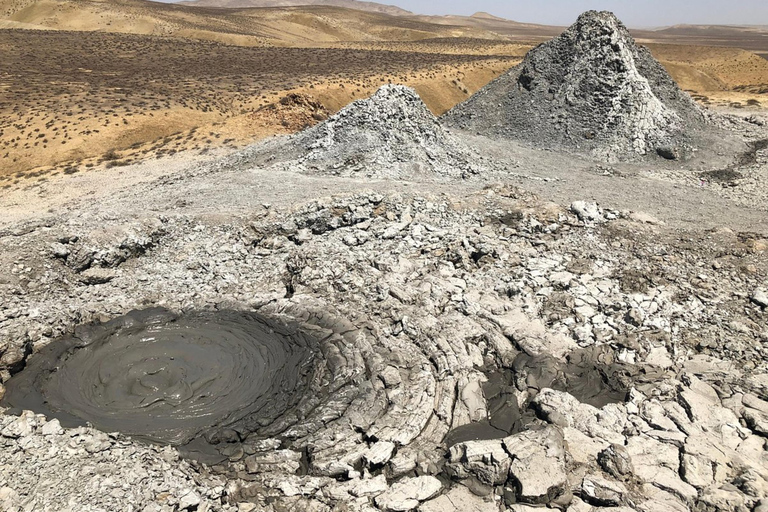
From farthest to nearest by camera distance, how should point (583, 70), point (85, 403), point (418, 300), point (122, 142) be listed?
point (122, 142) < point (583, 70) < point (418, 300) < point (85, 403)

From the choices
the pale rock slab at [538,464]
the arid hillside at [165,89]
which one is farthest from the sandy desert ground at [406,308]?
the arid hillside at [165,89]

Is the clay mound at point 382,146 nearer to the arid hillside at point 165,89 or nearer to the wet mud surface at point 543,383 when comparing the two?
the arid hillside at point 165,89

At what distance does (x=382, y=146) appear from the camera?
20.1m

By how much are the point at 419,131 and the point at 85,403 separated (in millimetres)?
16064

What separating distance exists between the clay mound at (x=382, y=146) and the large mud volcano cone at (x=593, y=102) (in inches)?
230

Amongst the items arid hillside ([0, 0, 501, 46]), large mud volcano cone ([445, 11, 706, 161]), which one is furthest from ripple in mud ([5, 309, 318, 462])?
arid hillside ([0, 0, 501, 46])

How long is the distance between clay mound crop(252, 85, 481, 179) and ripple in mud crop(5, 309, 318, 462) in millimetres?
9758

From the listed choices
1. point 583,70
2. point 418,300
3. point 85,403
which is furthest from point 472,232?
point 583,70

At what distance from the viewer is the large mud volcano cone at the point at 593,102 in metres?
23.4

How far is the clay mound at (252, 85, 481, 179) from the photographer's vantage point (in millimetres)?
19562

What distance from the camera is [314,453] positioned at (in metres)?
7.97

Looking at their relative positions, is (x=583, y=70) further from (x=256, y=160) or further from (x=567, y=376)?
(x=567, y=376)

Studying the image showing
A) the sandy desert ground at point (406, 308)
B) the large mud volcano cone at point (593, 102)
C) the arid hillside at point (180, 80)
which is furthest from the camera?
the arid hillside at point (180, 80)

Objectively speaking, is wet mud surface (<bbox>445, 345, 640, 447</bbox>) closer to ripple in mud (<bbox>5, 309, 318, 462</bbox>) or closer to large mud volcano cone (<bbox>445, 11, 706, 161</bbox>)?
ripple in mud (<bbox>5, 309, 318, 462</bbox>)
